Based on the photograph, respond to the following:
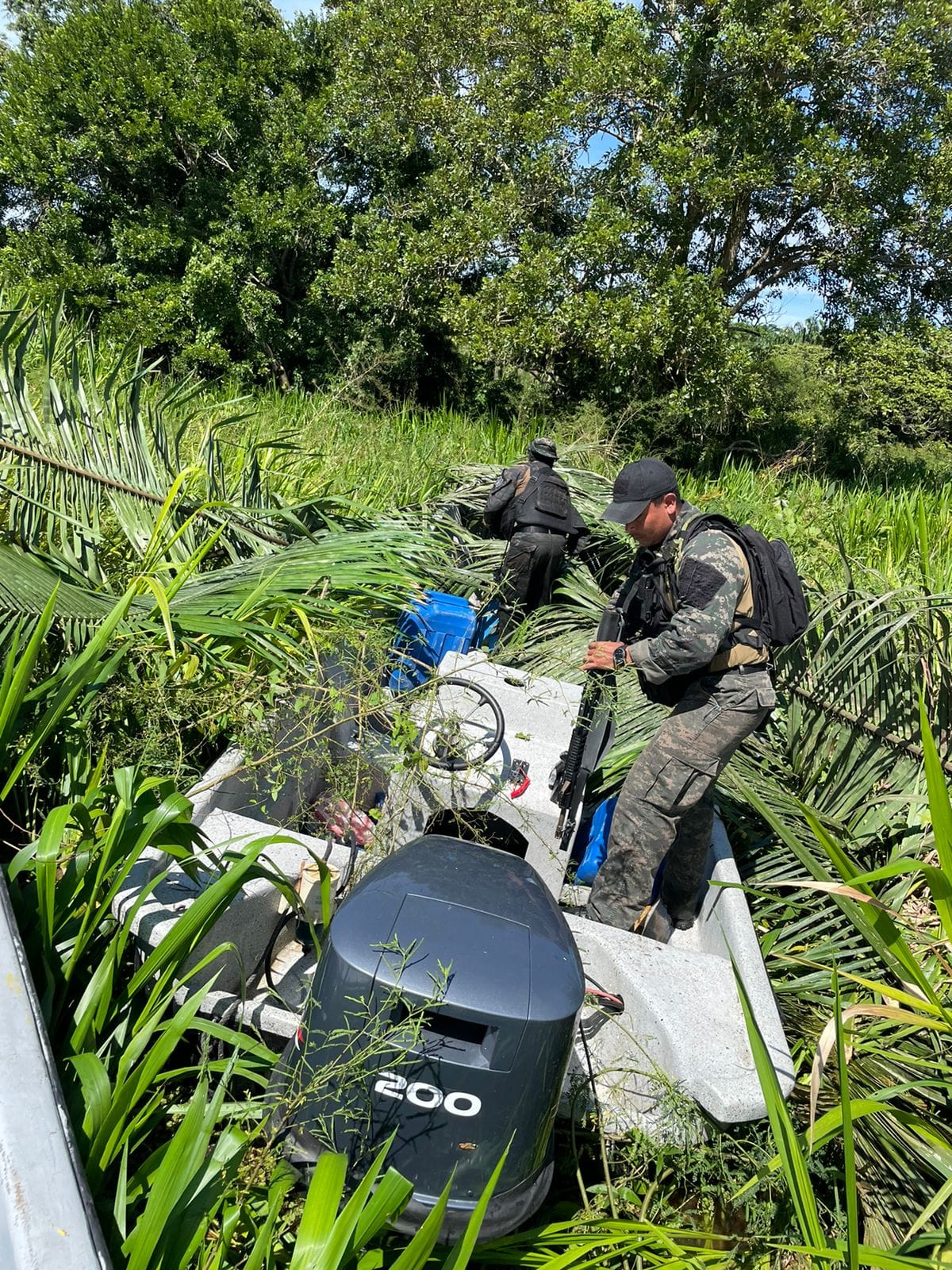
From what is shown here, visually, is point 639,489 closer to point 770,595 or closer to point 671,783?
point 770,595

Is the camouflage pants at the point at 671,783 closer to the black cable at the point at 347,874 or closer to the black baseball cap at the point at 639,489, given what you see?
the black baseball cap at the point at 639,489

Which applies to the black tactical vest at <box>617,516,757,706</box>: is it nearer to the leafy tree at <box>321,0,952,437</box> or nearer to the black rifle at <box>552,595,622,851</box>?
the black rifle at <box>552,595,622,851</box>

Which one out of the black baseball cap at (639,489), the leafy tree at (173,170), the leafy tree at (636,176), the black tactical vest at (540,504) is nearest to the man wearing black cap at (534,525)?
the black tactical vest at (540,504)

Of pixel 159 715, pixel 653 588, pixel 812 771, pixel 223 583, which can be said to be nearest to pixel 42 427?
pixel 223 583

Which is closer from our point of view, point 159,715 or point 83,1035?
point 83,1035

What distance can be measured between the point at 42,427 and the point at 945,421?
13.6 m

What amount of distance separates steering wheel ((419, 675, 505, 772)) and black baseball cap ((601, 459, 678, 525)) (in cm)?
82

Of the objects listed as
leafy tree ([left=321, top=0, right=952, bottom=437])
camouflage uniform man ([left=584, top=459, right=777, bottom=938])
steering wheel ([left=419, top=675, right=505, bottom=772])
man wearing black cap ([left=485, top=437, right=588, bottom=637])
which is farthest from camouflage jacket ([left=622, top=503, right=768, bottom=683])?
leafy tree ([left=321, top=0, right=952, bottom=437])

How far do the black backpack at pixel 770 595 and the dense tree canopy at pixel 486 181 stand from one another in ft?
29.1

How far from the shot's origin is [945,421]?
530 inches

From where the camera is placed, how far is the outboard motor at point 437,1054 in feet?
5.64

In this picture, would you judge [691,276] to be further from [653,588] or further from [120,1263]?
[120,1263]

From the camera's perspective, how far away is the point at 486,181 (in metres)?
13.8

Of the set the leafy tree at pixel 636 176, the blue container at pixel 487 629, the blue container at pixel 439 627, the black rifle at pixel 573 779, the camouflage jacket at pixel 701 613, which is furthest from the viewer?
the leafy tree at pixel 636 176
